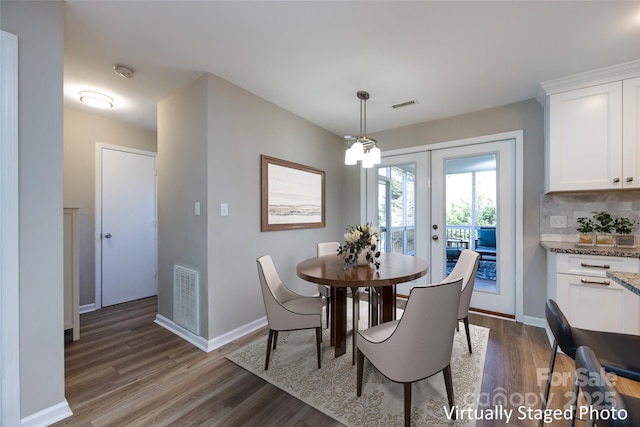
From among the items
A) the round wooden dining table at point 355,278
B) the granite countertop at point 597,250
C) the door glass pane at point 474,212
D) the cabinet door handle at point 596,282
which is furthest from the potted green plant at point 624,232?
the round wooden dining table at point 355,278

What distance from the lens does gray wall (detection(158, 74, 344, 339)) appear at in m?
2.35

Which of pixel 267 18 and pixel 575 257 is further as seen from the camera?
pixel 575 257

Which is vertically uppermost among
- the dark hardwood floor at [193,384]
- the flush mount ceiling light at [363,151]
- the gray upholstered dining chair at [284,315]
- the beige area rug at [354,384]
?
the flush mount ceiling light at [363,151]

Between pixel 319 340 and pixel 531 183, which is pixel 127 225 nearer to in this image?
pixel 319 340

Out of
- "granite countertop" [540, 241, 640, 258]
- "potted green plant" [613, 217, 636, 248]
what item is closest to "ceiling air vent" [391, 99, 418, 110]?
"granite countertop" [540, 241, 640, 258]

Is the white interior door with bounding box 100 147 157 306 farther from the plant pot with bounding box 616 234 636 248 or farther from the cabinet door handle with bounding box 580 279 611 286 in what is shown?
the plant pot with bounding box 616 234 636 248

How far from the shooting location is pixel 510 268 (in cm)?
295

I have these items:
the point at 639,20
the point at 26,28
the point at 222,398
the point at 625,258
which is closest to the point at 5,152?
the point at 26,28

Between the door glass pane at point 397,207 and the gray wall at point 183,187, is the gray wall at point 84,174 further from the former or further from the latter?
the door glass pane at point 397,207

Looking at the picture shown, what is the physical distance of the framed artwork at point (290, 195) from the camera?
287 cm

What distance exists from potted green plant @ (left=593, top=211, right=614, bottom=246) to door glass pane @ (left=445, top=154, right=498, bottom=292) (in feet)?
2.70

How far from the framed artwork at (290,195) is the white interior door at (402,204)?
85 centimetres

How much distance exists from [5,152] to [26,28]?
0.69 metres

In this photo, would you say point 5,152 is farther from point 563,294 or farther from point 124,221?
point 563,294
